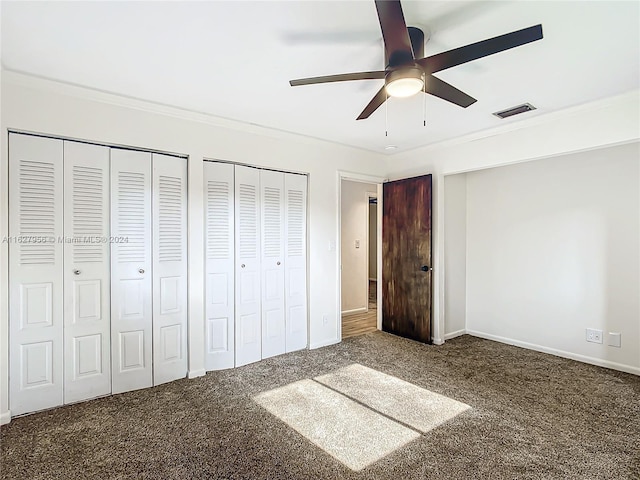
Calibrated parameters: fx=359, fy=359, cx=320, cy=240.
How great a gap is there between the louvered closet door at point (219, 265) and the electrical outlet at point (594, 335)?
3573mm

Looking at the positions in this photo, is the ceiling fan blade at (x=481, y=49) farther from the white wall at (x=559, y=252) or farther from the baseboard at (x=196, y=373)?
the baseboard at (x=196, y=373)

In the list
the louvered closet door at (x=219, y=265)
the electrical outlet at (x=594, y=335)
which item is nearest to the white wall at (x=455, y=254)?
the electrical outlet at (x=594, y=335)

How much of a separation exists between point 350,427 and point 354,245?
12.6 ft

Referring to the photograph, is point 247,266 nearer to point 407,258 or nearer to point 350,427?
point 350,427

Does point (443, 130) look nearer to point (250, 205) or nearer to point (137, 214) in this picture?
point (250, 205)

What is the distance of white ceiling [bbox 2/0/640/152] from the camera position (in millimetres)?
1791

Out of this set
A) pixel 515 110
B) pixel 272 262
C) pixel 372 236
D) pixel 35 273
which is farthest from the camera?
pixel 372 236

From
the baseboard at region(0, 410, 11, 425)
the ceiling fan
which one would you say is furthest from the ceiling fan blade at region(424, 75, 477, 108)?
Answer: the baseboard at region(0, 410, 11, 425)

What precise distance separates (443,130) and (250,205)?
7.01 feet

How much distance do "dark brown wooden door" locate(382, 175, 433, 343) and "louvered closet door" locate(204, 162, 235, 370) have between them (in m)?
2.12

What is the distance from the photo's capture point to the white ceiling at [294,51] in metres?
1.79

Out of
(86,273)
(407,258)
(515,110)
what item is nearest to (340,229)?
(407,258)

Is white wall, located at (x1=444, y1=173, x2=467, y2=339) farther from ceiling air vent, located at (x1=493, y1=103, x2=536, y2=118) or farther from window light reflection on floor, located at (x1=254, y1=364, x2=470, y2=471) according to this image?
window light reflection on floor, located at (x1=254, y1=364, x2=470, y2=471)

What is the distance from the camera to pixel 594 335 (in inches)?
141
